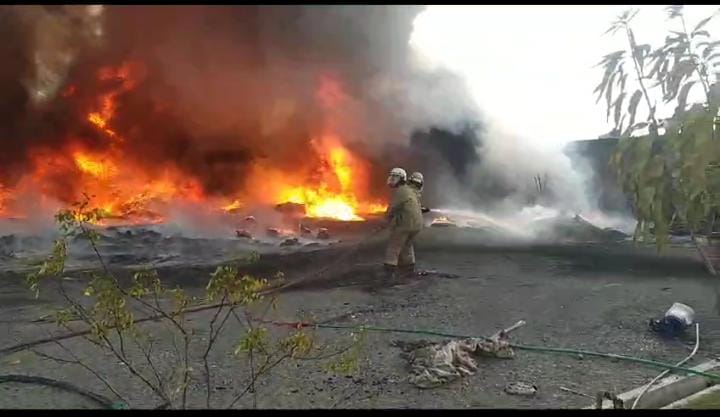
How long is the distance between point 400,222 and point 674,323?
3.80 m

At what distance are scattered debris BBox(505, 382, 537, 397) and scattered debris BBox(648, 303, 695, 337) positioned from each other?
2.11 metres

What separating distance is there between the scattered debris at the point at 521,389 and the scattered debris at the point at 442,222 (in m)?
7.11

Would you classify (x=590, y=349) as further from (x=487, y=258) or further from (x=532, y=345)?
(x=487, y=258)

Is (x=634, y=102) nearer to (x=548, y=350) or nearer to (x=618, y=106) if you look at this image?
(x=618, y=106)

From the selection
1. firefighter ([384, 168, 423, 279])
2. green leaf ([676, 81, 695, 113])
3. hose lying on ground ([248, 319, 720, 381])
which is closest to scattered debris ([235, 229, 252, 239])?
firefighter ([384, 168, 423, 279])

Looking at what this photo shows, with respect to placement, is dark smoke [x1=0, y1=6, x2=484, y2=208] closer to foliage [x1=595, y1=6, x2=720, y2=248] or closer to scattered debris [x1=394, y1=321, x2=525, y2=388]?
scattered debris [x1=394, y1=321, x2=525, y2=388]

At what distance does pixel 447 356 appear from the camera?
5035 mm

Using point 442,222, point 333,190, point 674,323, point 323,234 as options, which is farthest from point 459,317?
point 333,190

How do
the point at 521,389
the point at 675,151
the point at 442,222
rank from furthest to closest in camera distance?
the point at 442,222 → the point at 521,389 → the point at 675,151

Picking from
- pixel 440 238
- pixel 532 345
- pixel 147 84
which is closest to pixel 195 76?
pixel 147 84

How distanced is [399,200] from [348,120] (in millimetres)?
4873

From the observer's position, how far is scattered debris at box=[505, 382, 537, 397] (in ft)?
14.9

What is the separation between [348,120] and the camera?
1317cm

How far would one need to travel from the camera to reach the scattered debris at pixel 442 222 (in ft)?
38.6
